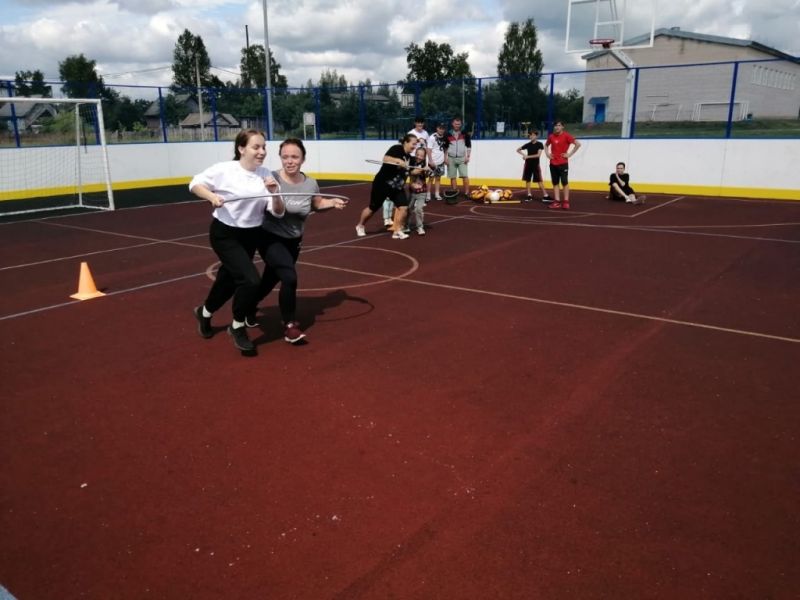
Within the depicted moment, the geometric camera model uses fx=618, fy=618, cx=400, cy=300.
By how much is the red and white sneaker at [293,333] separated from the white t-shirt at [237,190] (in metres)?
1.02

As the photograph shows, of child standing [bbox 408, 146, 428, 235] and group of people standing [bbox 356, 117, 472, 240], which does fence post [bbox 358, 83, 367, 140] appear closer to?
group of people standing [bbox 356, 117, 472, 240]

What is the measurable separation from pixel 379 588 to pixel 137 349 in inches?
154

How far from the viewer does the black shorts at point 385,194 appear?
414 inches

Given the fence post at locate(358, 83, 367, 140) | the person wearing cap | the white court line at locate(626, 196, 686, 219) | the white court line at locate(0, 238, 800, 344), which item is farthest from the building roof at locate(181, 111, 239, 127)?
the white court line at locate(0, 238, 800, 344)

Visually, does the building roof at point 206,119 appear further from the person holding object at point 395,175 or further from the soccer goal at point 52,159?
the person holding object at point 395,175

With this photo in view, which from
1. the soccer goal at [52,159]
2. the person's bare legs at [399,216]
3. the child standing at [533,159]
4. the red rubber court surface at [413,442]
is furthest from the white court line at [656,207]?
the soccer goal at [52,159]

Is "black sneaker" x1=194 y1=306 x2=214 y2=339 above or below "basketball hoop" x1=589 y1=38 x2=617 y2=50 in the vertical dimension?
below

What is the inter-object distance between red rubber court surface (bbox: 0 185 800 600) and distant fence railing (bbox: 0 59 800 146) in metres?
13.2

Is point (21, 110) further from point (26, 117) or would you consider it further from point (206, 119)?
point (206, 119)

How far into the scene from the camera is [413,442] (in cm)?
402

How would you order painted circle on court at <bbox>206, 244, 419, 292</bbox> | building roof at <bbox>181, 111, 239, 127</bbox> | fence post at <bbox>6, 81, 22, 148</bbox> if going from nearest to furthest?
painted circle on court at <bbox>206, 244, 419, 292</bbox>
fence post at <bbox>6, 81, 22, 148</bbox>
building roof at <bbox>181, 111, 239, 127</bbox>

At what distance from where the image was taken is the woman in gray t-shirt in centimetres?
550

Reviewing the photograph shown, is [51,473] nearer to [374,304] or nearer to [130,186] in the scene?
[374,304]

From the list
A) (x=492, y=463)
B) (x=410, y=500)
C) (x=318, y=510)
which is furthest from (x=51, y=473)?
(x=492, y=463)
